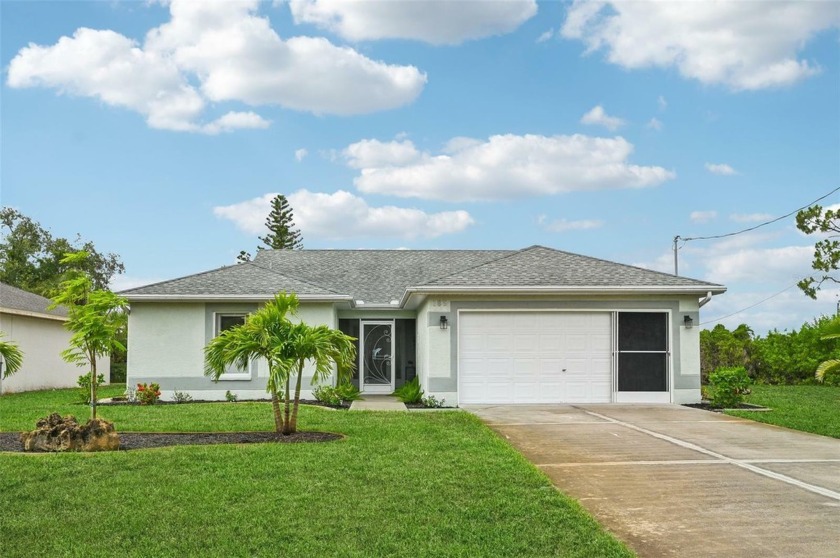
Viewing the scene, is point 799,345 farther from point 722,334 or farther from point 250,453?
point 250,453

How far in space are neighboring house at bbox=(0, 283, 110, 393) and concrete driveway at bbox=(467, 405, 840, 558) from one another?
17.6m

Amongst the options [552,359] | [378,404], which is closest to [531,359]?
[552,359]

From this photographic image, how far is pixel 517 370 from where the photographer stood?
16766 millimetres

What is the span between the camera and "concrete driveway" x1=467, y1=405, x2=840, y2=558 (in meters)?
6.07

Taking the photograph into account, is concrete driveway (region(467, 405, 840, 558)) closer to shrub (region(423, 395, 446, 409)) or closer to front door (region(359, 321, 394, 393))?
shrub (region(423, 395, 446, 409))

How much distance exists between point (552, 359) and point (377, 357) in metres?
6.48

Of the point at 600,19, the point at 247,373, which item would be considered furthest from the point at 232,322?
the point at 600,19

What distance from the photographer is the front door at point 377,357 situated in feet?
70.3

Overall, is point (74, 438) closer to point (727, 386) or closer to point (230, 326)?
point (230, 326)

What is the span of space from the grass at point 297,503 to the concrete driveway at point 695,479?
0.48m

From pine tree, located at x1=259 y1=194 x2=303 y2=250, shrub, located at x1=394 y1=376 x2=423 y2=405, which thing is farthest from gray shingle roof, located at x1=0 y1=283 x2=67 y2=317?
pine tree, located at x1=259 y1=194 x2=303 y2=250

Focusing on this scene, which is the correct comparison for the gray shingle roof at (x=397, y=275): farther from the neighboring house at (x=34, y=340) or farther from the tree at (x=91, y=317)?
the neighboring house at (x=34, y=340)

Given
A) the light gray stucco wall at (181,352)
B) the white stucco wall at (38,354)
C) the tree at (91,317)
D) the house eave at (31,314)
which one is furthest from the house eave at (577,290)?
the white stucco wall at (38,354)

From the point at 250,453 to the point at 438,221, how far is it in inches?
845
